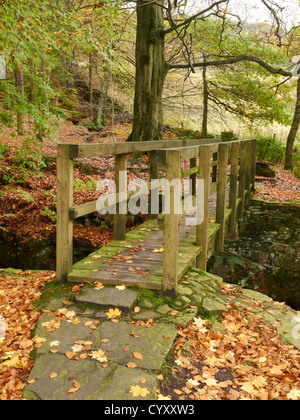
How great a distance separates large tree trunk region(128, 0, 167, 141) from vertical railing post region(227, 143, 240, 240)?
302 cm

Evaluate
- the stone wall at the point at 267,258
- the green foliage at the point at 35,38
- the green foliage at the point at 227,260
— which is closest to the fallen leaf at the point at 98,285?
the stone wall at the point at 267,258

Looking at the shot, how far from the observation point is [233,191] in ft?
26.8

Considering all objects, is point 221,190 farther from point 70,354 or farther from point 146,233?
point 70,354

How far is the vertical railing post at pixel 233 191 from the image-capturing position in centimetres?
798

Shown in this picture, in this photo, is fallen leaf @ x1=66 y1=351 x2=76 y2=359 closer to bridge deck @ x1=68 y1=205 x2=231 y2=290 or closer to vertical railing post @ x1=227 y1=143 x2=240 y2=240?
bridge deck @ x1=68 y1=205 x2=231 y2=290

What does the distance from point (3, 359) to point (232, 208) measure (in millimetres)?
5973

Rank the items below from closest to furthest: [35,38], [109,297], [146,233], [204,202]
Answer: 1. [109,297]
2. [204,202]
3. [146,233]
4. [35,38]

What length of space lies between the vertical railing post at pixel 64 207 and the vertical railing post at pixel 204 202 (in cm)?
188

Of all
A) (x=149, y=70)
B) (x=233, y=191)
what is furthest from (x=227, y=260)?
(x=149, y=70)

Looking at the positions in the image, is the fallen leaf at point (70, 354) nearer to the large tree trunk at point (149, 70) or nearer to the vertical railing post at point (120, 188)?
the vertical railing post at point (120, 188)

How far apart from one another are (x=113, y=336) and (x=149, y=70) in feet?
27.4

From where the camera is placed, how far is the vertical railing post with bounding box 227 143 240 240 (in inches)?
314
